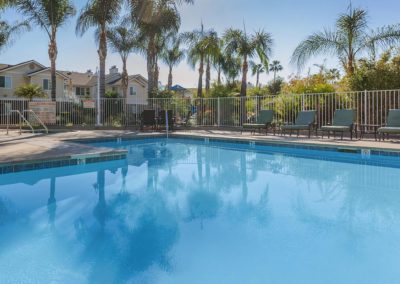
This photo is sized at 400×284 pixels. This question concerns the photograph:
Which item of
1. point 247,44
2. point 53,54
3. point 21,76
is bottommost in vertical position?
point 247,44

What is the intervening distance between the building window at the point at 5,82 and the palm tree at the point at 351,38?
87.7ft

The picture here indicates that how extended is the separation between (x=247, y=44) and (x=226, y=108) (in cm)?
424

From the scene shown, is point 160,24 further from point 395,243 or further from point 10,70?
point 10,70

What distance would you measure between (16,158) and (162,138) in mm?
6944

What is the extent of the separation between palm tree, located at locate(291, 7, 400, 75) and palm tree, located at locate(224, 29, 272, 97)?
15.2 ft

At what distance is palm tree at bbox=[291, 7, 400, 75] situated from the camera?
40.0ft

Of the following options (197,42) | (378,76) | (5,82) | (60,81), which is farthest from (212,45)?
(5,82)

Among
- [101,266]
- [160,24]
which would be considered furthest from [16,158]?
[160,24]

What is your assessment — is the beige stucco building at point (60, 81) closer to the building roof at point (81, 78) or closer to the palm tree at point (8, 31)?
the building roof at point (81, 78)

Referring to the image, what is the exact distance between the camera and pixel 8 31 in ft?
72.1

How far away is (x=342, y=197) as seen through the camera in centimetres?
518

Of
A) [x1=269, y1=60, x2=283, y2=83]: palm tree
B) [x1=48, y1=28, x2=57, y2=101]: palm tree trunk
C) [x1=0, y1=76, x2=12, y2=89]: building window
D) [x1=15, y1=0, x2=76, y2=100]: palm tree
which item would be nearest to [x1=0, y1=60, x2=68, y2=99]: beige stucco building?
[x1=0, y1=76, x2=12, y2=89]: building window

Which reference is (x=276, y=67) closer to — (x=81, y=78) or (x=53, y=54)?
(x=81, y=78)

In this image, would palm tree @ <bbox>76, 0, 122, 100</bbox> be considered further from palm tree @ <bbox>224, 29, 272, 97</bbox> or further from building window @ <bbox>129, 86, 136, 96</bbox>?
building window @ <bbox>129, 86, 136, 96</bbox>
